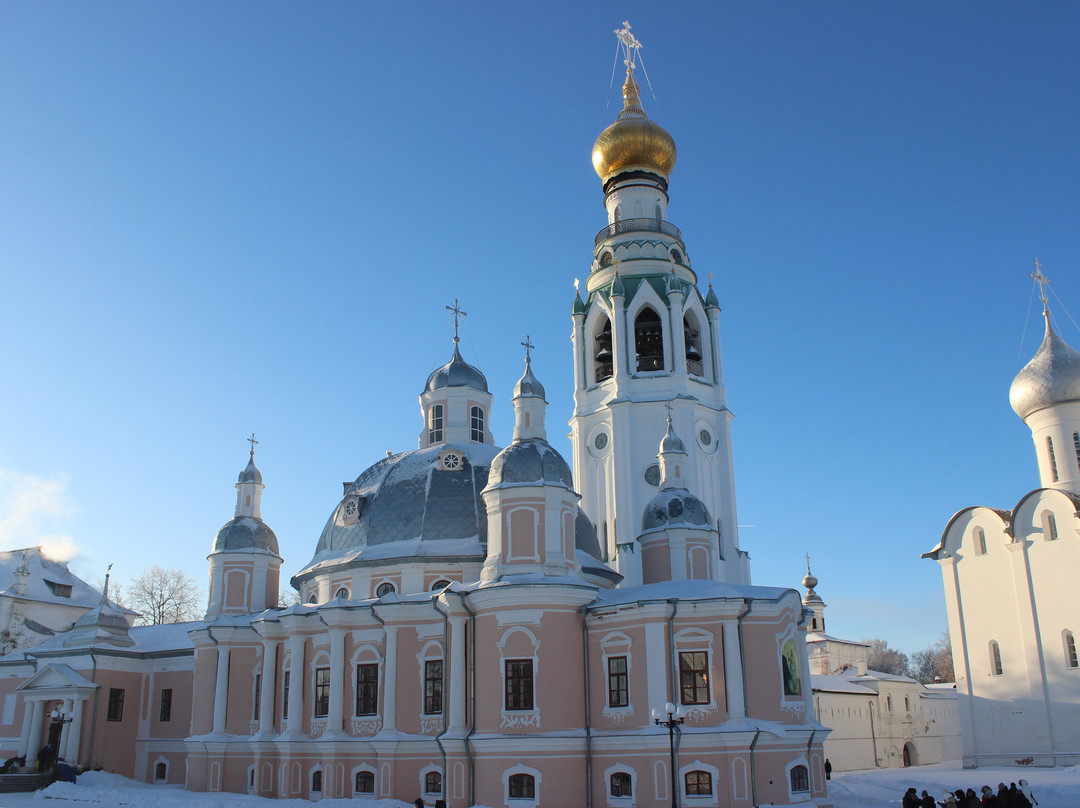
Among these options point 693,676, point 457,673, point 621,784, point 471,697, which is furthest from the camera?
point 457,673

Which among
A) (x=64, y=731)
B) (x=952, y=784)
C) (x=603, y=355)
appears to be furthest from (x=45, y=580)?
(x=952, y=784)

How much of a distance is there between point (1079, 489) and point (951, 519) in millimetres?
4389

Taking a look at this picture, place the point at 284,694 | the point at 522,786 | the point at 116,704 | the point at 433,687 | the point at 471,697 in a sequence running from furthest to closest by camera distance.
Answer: the point at 116,704
the point at 284,694
the point at 433,687
the point at 471,697
the point at 522,786

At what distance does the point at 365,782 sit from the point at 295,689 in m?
3.43

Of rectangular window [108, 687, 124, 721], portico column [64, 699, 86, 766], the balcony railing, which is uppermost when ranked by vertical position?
the balcony railing

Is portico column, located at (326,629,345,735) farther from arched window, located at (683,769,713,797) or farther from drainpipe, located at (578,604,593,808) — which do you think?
arched window, located at (683,769,713,797)

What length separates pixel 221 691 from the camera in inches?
1175

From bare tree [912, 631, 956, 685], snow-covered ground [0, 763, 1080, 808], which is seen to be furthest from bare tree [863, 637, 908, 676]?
snow-covered ground [0, 763, 1080, 808]

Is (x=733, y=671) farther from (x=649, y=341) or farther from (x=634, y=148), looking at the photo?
(x=634, y=148)

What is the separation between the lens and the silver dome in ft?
A: 115

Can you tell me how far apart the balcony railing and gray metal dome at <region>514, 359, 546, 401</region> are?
13230mm

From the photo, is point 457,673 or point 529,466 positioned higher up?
point 529,466

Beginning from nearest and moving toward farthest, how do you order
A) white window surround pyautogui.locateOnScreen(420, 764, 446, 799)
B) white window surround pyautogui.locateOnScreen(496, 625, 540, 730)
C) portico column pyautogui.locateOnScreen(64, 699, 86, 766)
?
white window surround pyautogui.locateOnScreen(496, 625, 540, 730) → white window surround pyautogui.locateOnScreen(420, 764, 446, 799) → portico column pyautogui.locateOnScreen(64, 699, 86, 766)

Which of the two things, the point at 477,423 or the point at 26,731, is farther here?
the point at 26,731
